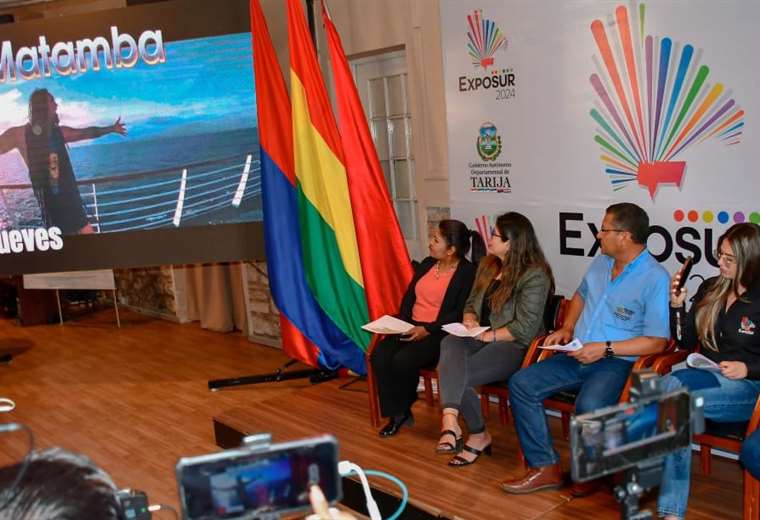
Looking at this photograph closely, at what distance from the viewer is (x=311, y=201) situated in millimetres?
5105

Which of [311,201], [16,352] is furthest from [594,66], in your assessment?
[16,352]

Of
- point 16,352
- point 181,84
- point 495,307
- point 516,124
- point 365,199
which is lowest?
point 16,352

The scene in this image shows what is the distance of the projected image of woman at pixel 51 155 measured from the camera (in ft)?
18.2

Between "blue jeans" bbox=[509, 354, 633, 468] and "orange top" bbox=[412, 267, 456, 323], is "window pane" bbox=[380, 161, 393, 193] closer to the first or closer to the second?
"orange top" bbox=[412, 267, 456, 323]

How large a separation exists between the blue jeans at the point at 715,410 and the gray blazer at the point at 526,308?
90cm

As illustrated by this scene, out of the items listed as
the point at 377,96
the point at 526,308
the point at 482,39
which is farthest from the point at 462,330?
the point at 377,96

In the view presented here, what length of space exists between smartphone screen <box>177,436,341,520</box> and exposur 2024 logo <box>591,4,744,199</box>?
9.02ft

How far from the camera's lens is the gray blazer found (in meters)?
3.94

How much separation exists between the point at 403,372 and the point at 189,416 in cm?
174

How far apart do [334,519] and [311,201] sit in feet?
12.3

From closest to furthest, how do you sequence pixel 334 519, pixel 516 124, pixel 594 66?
pixel 334 519
pixel 594 66
pixel 516 124

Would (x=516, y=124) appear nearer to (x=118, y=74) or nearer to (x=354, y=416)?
(x=354, y=416)

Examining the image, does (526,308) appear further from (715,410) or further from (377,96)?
(377,96)

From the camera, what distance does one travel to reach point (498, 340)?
3.99 meters
